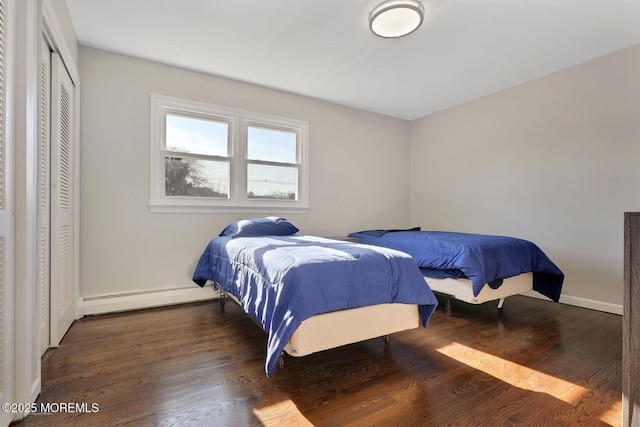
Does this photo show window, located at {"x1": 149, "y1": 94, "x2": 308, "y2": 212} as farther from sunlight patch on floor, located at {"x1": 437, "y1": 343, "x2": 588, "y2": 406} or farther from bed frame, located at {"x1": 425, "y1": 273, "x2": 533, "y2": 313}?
sunlight patch on floor, located at {"x1": 437, "y1": 343, "x2": 588, "y2": 406}

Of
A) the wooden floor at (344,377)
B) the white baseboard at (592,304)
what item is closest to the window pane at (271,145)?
the wooden floor at (344,377)

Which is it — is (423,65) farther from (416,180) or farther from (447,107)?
(416,180)

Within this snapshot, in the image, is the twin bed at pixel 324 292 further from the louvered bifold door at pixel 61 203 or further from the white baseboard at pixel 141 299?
the louvered bifold door at pixel 61 203

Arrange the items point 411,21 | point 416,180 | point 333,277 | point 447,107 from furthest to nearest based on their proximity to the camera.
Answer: point 416,180 → point 447,107 → point 411,21 → point 333,277

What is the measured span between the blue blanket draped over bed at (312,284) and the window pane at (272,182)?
5.19 ft

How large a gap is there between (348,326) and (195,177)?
2.43m

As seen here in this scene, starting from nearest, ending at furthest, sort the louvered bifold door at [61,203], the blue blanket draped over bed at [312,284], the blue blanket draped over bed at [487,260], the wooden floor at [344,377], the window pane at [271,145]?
the wooden floor at [344,377] < the blue blanket draped over bed at [312,284] < the louvered bifold door at [61,203] < the blue blanket draped over bed at [487,260] < the window pane at [271,145]

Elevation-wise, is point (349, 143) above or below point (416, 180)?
above

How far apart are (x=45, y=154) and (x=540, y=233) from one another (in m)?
4.47

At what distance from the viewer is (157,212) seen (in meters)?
3.04

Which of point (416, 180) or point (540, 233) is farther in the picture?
point (416, 180)

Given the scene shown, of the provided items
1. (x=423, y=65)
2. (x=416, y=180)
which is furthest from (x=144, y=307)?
(x=416, y=180)

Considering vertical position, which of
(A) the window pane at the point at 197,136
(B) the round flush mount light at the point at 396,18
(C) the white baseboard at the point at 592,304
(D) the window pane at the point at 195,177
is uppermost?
(B) the round flush mount light at the point at 396,18

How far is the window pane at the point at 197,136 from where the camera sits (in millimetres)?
3197
